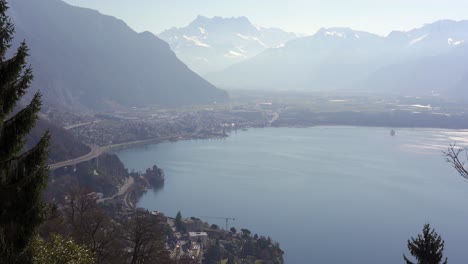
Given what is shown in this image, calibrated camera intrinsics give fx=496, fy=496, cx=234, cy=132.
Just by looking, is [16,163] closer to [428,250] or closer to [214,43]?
[428,250]

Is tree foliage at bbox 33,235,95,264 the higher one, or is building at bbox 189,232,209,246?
tree foliage at bbox 33,235,95,264

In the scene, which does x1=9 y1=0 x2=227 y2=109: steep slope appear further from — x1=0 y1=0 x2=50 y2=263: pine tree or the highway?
x1=0 y1=0 x2=50 y2=263: pine tree

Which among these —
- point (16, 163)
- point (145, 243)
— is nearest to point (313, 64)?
point (145, 243)

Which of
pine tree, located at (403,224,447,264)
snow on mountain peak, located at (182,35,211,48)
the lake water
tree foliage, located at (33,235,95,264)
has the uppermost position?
snow on mountain peak, located at (182,35,211,48)

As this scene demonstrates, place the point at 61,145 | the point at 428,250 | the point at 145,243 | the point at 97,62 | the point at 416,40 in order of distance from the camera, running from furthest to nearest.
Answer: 1. the point at 416,40
2. the point at 97,62
3. the point at 61,145
4. the point at 145,243
5. the point at 428,250

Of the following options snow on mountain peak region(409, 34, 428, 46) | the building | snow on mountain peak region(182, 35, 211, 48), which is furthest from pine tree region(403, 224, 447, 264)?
snow on mountain peak region(182, 35, 211, 48)
